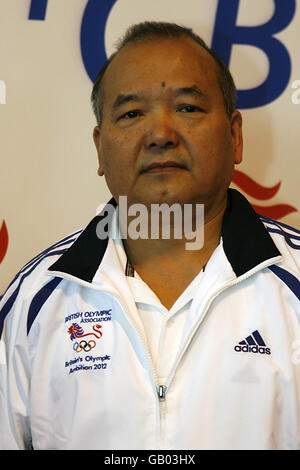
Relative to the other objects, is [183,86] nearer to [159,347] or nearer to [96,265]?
[96,265]

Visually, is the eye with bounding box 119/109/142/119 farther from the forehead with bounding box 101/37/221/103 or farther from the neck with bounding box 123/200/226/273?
the neck with bounding box 123/200/226/273

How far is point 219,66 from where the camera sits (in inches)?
49.9

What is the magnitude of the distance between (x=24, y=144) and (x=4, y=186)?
0.12 meters

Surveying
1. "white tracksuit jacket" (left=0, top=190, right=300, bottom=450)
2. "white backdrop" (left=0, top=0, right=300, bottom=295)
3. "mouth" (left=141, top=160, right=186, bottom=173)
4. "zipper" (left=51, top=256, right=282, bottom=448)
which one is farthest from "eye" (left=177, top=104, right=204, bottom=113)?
"white backdrop" (left=0, top=0, right=300, bottom=295)

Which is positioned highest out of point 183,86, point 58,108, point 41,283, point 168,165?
point 58,108

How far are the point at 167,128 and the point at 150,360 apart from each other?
432mm

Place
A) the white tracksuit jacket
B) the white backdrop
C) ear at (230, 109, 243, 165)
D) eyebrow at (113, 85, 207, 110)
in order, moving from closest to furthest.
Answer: the white tracksuit jacket
eyebrow at (113, 85, 207, 110)
ear at (230, 109, 243, 165)
the white backdrop

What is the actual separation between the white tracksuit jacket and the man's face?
0.13 metres

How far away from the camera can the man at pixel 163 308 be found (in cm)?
108

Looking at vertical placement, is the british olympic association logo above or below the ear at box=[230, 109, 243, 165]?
below

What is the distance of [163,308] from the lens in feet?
3.83

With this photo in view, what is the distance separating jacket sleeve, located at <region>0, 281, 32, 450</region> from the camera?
1166 millimetres

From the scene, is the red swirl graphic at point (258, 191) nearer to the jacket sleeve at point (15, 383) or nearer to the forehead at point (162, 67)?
the forehead at point (162, 67)
